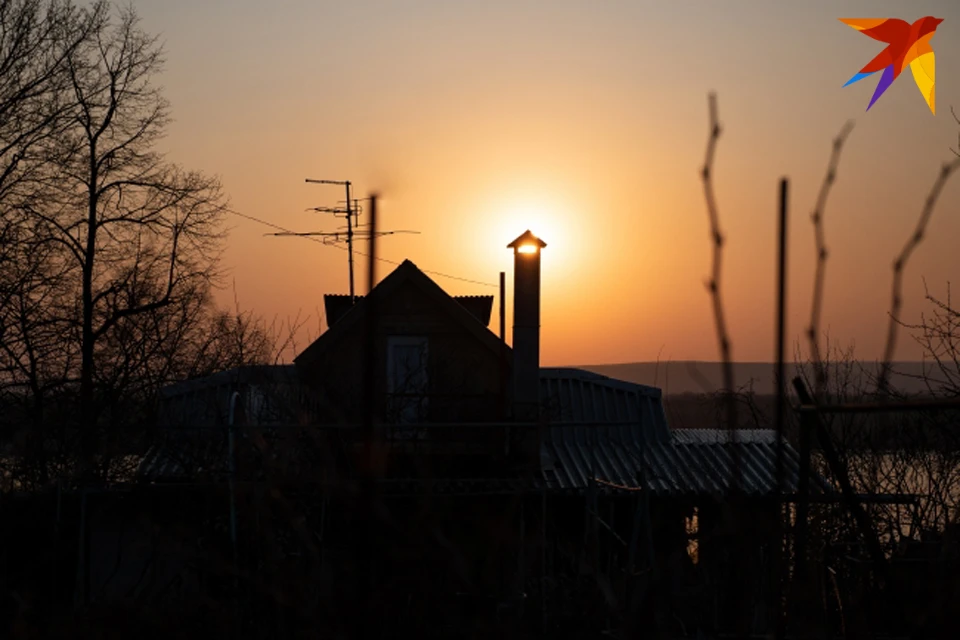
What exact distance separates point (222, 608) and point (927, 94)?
118 inches

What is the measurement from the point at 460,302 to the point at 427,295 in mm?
4046

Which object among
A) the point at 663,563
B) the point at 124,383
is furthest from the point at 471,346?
the point at 663,563

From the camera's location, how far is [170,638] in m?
3.81

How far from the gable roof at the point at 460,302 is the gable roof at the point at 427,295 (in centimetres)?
388

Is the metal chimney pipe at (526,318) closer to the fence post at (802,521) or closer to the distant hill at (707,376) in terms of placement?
the distant hill at (707,376)

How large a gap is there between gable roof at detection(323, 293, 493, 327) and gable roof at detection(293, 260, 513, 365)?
3.88 metres

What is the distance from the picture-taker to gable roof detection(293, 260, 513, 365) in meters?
16.2

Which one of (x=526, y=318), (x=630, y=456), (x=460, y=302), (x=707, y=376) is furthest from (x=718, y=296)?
(x=460, y=302)

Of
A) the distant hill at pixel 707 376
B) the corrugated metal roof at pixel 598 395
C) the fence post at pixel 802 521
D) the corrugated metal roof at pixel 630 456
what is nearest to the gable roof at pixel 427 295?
the corrugated metal roof at pixel 598 395

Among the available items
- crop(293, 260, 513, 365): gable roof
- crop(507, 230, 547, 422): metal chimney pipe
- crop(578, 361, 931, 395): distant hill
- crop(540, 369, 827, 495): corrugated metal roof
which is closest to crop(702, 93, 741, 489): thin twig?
crop(578, 361, 931, 395): distant hill

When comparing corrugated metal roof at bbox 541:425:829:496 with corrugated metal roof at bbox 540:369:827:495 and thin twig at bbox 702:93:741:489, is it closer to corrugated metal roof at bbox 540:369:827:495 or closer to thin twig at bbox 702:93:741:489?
corrugated metal roof at bbox 540:369:827:495

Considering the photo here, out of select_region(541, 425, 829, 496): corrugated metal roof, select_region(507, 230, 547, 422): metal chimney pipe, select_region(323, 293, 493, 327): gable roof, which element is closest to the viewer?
select_region(541, 425, 829, 496): corrugated metal roof

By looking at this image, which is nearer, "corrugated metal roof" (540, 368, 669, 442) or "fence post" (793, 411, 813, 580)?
"fence post" (793, 411, 813, 580)

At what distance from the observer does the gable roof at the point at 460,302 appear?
21.6 m
